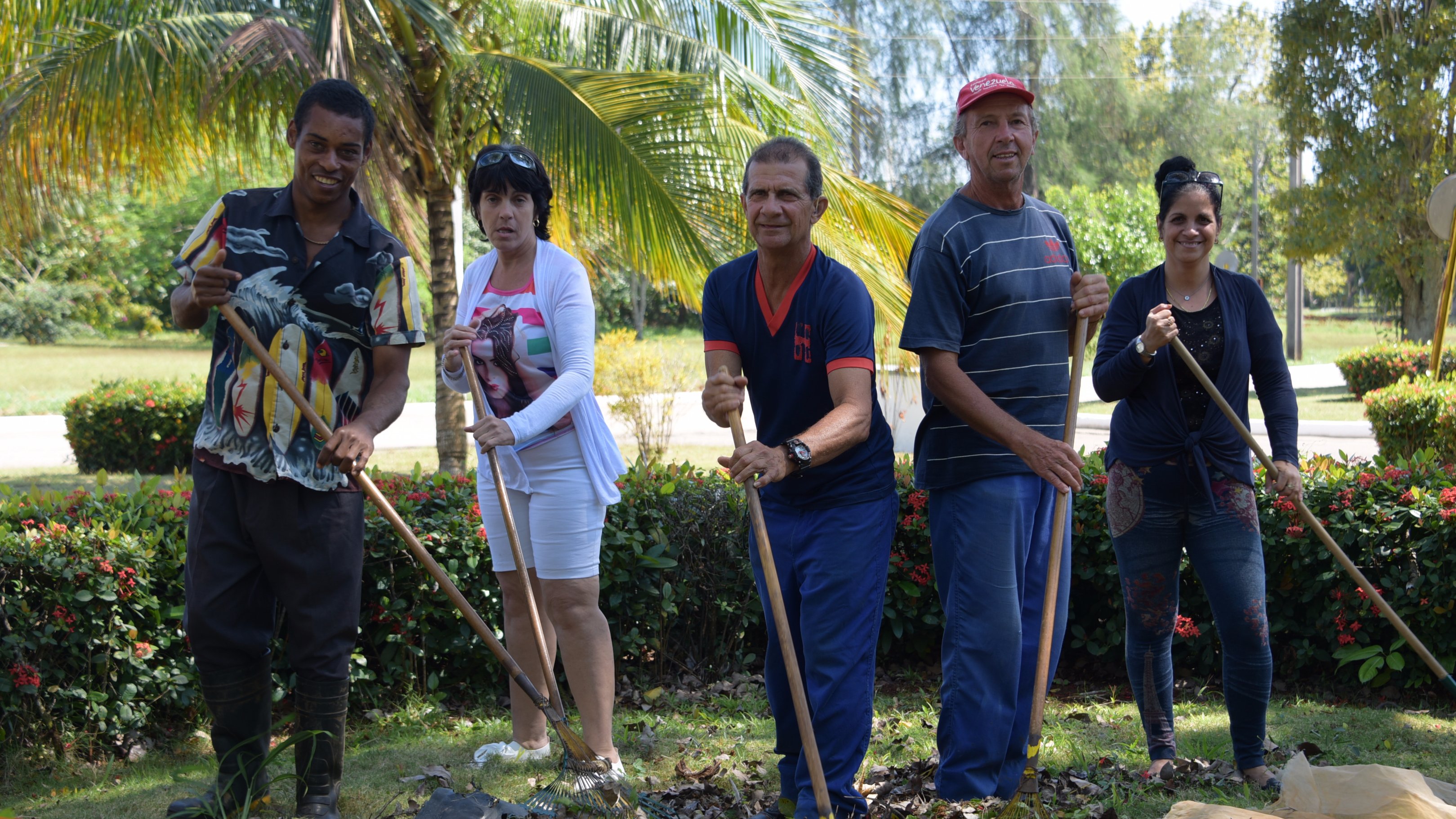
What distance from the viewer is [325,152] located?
A: 3266 millimetres

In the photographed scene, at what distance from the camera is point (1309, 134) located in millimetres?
21562

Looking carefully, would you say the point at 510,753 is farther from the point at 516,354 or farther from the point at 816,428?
the point at 816,428

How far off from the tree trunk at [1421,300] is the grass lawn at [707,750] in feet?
62.6

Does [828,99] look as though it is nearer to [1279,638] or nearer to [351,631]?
[1279,638]

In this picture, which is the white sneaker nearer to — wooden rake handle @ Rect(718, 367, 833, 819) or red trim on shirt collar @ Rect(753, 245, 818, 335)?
wooden rake handle @ Rect(718, 367, 833, 819)

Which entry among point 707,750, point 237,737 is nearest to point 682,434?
point 707,750

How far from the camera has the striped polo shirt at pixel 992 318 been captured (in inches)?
129

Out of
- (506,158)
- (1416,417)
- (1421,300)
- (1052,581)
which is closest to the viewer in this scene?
(1052,581)

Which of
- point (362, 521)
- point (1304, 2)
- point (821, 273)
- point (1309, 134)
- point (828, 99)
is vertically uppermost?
point (1304, 2)

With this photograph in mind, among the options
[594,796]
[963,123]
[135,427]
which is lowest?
[594,796]

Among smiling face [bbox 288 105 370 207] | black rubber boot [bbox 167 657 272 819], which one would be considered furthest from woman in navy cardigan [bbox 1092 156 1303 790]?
black rubber boot [bbox 167 657 272 819]

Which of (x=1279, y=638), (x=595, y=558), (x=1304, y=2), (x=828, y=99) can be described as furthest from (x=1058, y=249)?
(x=1304, y=2)

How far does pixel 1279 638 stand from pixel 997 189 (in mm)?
2937

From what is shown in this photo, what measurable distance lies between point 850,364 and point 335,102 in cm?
166
